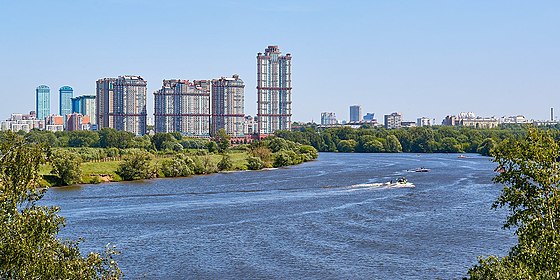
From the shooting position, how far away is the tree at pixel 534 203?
473 inches

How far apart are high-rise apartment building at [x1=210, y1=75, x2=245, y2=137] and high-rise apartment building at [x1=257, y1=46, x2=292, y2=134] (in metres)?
9.68

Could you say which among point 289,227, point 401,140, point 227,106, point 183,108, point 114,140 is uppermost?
point 227,106

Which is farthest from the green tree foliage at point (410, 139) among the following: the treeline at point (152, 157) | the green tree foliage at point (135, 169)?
the green tree foliage at point (135, 169)

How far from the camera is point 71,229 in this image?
32.0 meters

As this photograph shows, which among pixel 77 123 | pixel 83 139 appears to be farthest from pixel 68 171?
pixel 77 123

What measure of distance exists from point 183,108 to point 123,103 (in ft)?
41.6

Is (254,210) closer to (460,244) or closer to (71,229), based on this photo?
(71,229)

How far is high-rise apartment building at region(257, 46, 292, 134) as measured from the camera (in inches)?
6053

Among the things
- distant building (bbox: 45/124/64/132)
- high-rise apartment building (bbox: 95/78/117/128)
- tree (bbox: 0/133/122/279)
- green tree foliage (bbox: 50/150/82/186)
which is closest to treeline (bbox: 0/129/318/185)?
green tree foliage (bbox: 50/150/82/186)

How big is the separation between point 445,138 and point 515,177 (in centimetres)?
10099

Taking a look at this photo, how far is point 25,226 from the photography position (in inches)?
475

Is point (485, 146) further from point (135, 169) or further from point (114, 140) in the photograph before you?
point (135, 169)

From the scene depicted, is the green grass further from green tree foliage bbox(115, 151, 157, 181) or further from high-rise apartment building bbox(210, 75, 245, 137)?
high-rise apartment building bbox(210, 75, 245, 137)

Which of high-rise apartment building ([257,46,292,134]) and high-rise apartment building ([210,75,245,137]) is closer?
high-rise apartment building ([210,75,245,137])
